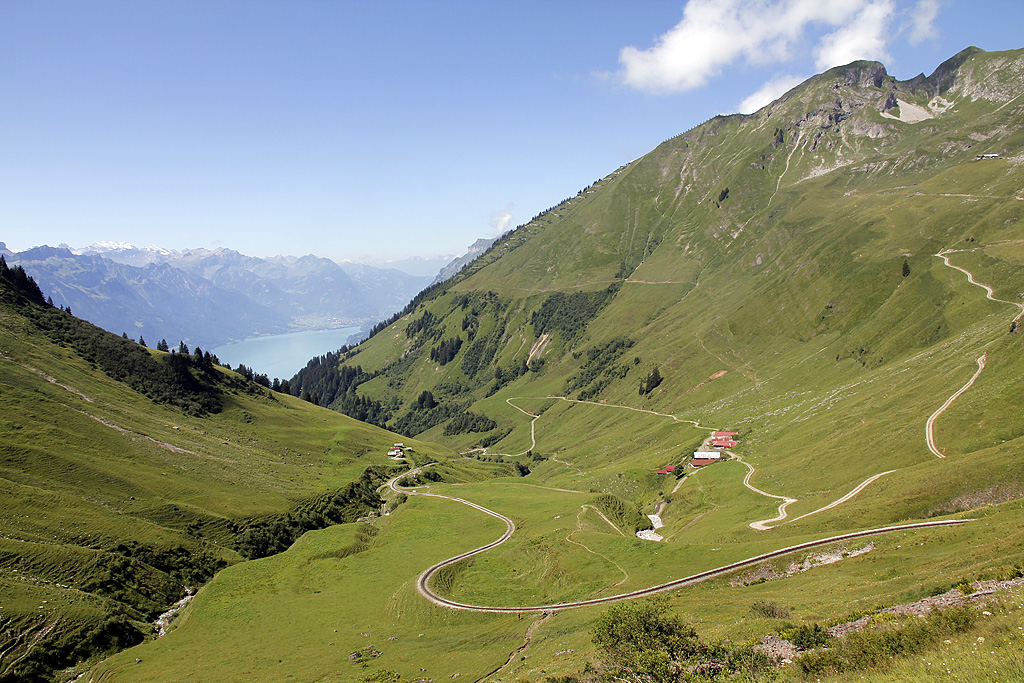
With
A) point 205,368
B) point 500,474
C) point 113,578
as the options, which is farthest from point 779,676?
point 205,368

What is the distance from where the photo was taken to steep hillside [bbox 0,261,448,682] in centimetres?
5231

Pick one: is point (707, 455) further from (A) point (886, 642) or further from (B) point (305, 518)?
(A) point (886, 642)

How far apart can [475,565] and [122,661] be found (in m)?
37.4

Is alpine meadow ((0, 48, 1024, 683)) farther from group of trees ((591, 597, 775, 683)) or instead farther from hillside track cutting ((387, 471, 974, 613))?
hillside track cutting ((387, 471, 974, 613))

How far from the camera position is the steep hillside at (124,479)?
2060 inches

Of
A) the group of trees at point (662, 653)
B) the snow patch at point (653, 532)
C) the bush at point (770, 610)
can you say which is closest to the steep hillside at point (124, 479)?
the group of trees at point (662, 653)

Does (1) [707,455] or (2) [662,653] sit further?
(1) [707,455]

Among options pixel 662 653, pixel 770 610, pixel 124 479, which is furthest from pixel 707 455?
pixel 124 479

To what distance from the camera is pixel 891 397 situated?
3819 inches

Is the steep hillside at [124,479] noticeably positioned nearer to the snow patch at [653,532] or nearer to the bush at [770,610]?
the snow patch at [653,532]

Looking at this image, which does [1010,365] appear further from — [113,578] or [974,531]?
[113,578]

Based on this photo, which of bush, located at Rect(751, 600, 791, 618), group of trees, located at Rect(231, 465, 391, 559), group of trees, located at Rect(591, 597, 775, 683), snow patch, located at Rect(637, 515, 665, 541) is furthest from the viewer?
snow patch, located at Rect(637, 515, 665, 541)

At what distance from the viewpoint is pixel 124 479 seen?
77.5 metres

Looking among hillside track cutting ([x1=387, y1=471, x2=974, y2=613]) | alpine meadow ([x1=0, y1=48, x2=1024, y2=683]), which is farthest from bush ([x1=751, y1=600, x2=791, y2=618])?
hillside track cutting ([x1=387, y1=471, x2=974, y2=613])
